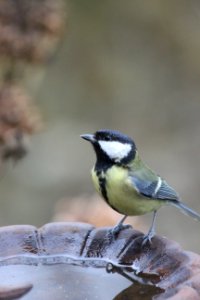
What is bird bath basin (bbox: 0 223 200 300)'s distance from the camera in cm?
225

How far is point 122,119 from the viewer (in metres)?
6.58

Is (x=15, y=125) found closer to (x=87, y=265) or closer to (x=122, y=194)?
(x=122, y=194)

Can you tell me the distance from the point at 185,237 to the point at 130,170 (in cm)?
312

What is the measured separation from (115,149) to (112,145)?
3cm

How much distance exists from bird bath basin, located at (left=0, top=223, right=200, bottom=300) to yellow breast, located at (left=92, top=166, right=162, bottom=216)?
142 millimetres

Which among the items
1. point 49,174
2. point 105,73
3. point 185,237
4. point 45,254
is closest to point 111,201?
point 45,254

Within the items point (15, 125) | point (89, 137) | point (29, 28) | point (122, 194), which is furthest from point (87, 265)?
point (29, 28)

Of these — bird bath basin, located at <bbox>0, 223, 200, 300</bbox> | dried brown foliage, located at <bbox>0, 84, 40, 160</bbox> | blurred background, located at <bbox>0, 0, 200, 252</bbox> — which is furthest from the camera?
blurred background, located at <bbox>0, 0, 200, 252</bbox>

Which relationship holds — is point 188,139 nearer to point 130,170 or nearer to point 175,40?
point 175,40

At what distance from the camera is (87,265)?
7.94ft

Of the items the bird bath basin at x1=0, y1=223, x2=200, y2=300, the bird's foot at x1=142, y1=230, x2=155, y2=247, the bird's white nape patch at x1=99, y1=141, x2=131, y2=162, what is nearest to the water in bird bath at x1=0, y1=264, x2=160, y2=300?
the bird bath basin at x1=0, y1=223, x2=200, y2=300

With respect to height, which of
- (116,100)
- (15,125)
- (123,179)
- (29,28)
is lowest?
(116,100)

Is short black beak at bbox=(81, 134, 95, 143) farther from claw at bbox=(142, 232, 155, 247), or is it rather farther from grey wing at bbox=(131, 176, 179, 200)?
claw at bbox=(142, 232, 155, 247)

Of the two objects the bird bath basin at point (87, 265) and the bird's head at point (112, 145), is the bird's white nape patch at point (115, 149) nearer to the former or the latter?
the bird's head at point (112, 145)
